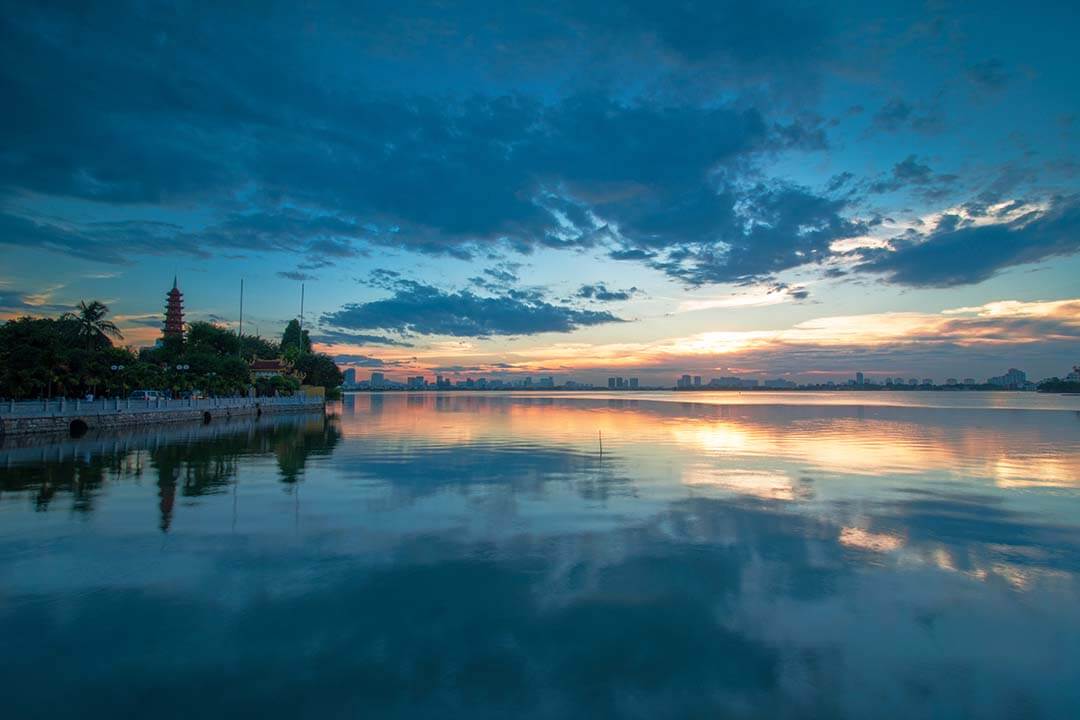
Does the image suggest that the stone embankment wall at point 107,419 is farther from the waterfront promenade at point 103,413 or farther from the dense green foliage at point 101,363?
the dense green foliage at point 101,363

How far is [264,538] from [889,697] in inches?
501

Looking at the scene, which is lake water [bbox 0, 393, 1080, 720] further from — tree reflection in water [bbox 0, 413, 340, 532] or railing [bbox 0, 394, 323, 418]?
railing [bbox 0, 394, 323, 418]

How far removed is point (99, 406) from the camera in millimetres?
44062

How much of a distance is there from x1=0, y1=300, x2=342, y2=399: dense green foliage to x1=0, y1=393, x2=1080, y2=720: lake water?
22074 mm

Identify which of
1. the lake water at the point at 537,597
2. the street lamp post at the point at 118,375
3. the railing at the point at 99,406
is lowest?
the lake water at the point at 537,597

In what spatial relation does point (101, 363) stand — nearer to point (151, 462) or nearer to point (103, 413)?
point (103, 413)

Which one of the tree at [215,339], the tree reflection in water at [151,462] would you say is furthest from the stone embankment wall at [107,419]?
the tree at [215,339]

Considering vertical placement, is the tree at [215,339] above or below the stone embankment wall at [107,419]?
above

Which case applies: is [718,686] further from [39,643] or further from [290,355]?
[290,355]

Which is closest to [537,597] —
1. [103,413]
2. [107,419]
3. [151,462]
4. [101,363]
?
[151,462]

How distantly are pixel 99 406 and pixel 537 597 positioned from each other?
45.9 meters

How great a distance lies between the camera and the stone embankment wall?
3666cm

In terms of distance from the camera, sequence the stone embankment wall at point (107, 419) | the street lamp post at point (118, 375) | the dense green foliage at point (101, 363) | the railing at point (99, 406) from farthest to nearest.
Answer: the street lamp post at point (118, 375) → the dense green foliage at point (101, 363) → the railing at point (99, 406) → the stone embankment wall at point (107, 419)

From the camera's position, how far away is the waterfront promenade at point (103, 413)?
121 ft
